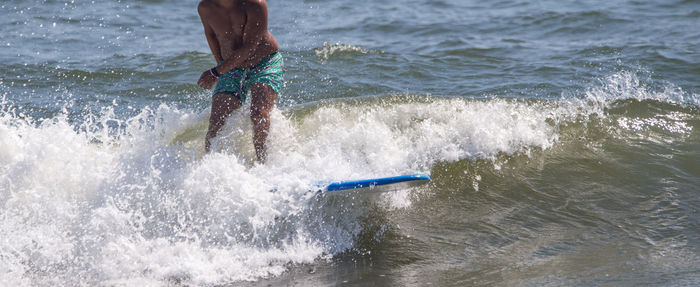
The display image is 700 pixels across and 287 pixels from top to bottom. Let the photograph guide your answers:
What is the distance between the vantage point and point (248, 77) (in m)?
4.78

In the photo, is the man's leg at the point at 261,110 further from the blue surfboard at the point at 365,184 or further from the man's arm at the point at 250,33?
the blue surfboard at the point at 365,184

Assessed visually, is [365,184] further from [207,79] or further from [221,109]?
[207,79]

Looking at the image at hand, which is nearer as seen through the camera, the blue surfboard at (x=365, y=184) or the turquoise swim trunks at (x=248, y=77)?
the blue surfboard at (x=365, y=184)

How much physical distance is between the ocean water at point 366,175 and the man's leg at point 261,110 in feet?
0.60

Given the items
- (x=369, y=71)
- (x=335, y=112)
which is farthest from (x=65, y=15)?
(x=335, y=112)

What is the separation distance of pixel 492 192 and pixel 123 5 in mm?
9538

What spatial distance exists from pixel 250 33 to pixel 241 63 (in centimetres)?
25

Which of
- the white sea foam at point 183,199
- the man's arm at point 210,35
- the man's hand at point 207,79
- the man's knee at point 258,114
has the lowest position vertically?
the white sea foam at point 183,199

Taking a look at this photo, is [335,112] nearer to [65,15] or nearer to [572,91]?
[572,91]

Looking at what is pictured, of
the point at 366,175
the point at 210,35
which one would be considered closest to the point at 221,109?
the point at 210,35

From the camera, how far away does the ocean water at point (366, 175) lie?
4.00 meters

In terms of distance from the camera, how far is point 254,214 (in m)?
4.32

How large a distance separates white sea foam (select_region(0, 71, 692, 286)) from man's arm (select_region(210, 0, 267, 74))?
0.50m

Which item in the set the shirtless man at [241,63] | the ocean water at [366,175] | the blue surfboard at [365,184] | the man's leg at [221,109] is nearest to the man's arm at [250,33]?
the shirtless man at [241,63]
